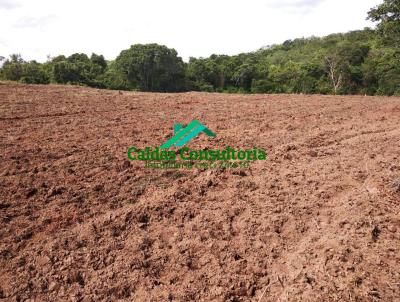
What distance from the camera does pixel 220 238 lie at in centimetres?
314

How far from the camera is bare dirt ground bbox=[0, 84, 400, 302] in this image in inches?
101

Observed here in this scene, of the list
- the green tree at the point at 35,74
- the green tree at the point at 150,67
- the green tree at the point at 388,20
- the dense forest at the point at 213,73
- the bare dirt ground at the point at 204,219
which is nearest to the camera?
the bare dirt ground at the point at 204,219

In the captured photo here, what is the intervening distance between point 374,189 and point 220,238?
71.1 inches

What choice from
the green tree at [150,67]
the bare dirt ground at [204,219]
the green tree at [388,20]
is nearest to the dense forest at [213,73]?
the green tree at [150,67]

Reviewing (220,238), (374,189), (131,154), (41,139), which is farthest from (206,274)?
(41,139)

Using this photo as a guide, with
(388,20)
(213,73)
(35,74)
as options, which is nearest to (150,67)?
(213,73)

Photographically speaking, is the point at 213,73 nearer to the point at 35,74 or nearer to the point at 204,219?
the point at 35,74

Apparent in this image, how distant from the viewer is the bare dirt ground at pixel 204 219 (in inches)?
101

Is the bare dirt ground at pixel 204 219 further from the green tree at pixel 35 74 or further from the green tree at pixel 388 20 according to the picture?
the green tree at pixel 35 74

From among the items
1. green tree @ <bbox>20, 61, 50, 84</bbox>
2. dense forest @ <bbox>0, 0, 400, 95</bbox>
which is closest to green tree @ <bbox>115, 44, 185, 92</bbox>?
dense forest @ <bbox>0, 0, 400, 95</bbox>

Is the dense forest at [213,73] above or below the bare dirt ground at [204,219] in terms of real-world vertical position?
above

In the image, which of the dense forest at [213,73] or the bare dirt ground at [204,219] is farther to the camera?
the dense forest at [213,73]

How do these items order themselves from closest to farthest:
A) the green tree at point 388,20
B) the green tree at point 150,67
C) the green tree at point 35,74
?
the green tree at point 388,20 < the green tree at point 35,74 < the green tree at point 150,67

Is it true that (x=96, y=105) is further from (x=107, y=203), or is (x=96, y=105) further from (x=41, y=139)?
(x=107, y=203)
